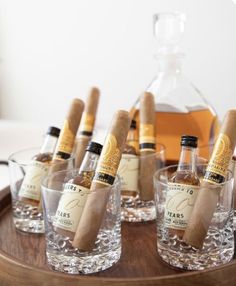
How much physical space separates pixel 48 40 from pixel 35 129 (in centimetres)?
26

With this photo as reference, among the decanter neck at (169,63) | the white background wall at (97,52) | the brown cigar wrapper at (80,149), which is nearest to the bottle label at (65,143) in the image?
the brown cigar wrapper at (80,149)

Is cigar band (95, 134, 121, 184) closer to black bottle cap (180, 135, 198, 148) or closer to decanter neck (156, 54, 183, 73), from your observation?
black bottle cap (180, 135, 198, 148)

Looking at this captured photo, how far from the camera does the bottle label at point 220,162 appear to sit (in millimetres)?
677

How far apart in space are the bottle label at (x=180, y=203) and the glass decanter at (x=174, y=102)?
0.41m

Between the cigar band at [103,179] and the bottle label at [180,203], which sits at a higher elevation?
the cigar band at [103,179]

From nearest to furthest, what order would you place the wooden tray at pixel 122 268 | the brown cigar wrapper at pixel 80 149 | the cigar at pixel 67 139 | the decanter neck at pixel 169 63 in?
1. the wooden tray at pixel 122 268
2. the cigar at pixel 67 139
3. the brown cigar wrapper at pixel 80 149
4. the decanter neck at pixel 169 63

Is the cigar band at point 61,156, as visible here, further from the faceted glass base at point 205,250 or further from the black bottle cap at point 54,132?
the faceted glass base at point 205,250

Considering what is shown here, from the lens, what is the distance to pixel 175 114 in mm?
1095

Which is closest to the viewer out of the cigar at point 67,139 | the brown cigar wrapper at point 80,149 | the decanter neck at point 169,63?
the cigar at point 67,139

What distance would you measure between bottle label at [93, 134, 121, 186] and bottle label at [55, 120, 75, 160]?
0.16 m

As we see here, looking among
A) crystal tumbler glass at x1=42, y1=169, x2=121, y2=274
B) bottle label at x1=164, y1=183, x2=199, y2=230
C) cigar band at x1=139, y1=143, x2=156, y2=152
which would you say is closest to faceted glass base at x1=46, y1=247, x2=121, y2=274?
crystal tumbler glass at x1=42, y1=169, x2=121, y2=274

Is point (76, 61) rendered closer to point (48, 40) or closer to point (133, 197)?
point (48, 40)

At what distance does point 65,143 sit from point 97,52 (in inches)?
27.5

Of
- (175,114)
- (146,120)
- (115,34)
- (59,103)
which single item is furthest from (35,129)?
(146,120)
